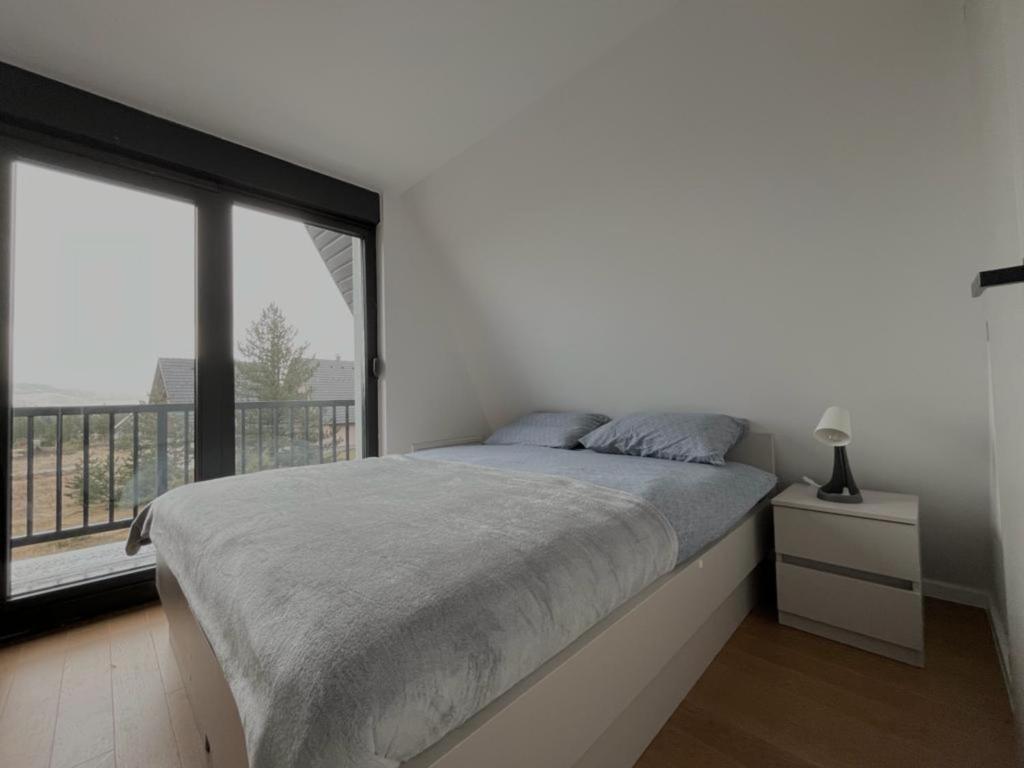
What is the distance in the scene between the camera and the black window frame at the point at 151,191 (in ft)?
6.24

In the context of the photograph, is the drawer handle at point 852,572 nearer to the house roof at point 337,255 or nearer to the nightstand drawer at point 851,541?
the nightstand drawer at point 851,541

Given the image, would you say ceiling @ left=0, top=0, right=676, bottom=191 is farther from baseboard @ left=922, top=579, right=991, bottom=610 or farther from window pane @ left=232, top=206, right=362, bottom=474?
baseboard @ left=922, top=579, right=991, bottom=610

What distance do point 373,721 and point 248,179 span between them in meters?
2.72

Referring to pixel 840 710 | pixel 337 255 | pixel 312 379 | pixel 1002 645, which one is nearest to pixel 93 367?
pixel 312 379

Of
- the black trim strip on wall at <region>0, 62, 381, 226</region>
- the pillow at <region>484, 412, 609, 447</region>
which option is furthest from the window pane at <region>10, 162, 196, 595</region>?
the pillow at <region>484, 412, 609, 447</region>

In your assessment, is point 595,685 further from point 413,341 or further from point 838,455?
point 413,341

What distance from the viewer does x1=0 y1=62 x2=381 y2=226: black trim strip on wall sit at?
1861 mm

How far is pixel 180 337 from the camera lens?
241cm

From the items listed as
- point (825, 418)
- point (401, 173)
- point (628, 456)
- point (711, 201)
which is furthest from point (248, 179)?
point (825, 418)

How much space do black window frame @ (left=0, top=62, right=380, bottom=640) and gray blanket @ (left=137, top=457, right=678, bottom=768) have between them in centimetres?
101

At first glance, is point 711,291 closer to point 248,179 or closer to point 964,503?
point 964,503

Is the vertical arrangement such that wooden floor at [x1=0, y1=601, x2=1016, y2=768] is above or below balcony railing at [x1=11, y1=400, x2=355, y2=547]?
below

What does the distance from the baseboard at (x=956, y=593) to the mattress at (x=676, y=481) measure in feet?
2.77

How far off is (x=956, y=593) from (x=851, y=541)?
829 millimetres
